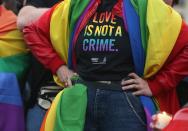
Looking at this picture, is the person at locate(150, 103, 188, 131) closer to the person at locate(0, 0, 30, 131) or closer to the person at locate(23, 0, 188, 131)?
the person at locate(23, 0, 188, 131)

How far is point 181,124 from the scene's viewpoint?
194 centimetres

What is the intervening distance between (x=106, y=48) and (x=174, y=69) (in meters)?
0.37

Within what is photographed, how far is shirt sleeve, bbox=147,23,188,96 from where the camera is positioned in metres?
2.75

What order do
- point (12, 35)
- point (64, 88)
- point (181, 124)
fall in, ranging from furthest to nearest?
point (12, 35)
point (64, 88)
point (181, 124)

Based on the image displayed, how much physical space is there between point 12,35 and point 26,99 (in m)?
0.40

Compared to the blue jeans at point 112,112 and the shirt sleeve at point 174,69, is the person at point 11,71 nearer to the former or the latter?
the blue jeans at point 112,112

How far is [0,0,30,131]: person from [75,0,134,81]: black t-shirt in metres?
0.48

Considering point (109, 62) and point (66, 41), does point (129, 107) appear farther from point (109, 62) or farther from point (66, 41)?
point (66, 41)

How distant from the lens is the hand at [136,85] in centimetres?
274

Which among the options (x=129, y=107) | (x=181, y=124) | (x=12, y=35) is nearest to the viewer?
(x=181, y=124)

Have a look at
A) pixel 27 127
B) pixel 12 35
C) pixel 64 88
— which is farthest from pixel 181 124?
pixel 12 35

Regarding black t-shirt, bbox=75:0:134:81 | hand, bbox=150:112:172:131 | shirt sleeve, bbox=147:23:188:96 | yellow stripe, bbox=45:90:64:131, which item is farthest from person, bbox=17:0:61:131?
hand, bbox=150:112:172:131

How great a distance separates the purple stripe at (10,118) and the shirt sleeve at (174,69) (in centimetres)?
79

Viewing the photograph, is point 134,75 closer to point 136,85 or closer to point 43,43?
point 136,85
